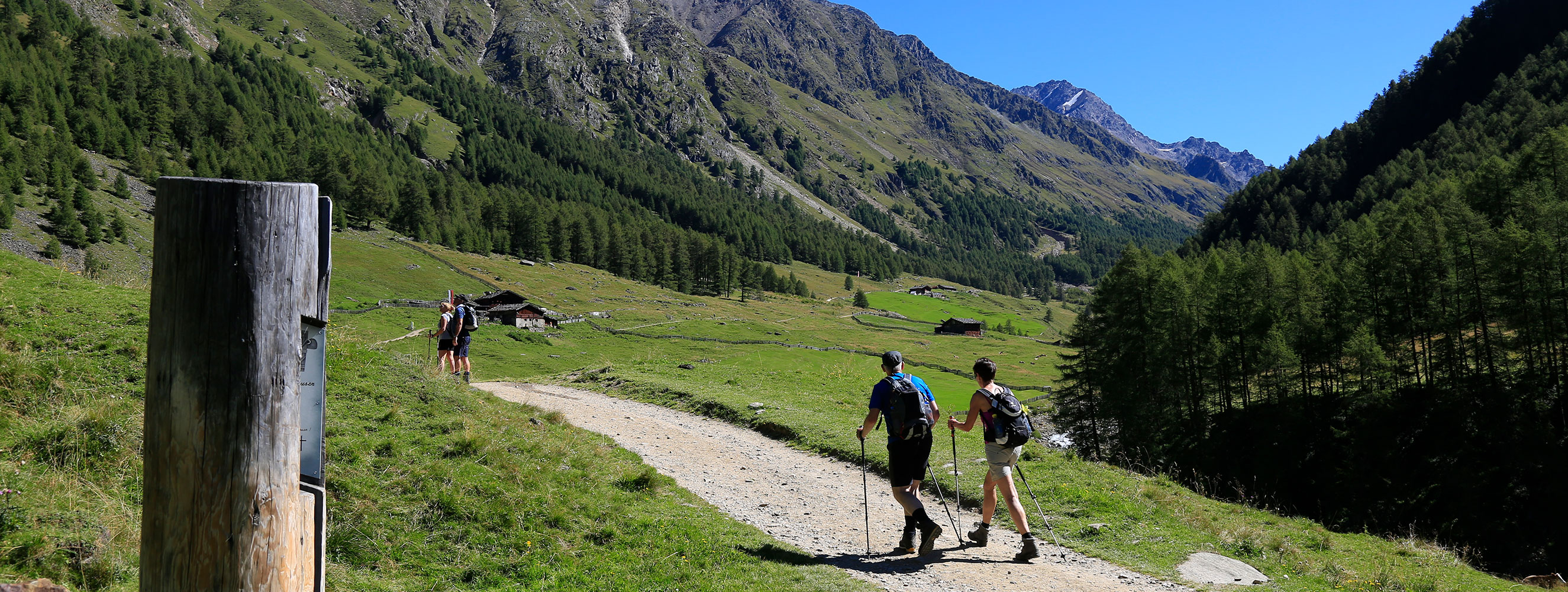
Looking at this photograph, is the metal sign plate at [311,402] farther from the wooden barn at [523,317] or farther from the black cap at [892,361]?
the wooden barn at [523,317]

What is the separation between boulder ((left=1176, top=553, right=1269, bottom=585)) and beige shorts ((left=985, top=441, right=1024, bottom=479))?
261 centimetres

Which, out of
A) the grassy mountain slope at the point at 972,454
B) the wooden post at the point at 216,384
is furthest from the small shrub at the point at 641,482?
the wooden post at the point at 216,384

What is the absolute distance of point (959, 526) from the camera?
11.5 metres

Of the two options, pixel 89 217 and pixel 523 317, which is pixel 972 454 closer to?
pixel 523 317

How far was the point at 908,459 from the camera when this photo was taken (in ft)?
31.9

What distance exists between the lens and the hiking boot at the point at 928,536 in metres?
9.53

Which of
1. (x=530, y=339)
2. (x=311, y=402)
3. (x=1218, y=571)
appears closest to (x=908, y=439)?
(x=1218, y=571)

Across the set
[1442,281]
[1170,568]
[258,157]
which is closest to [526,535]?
[1170,568]

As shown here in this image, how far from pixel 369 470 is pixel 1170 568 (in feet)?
35.1

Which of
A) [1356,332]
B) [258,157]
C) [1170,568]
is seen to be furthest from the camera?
[258,157]

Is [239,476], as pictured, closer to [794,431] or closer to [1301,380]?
[794,431]

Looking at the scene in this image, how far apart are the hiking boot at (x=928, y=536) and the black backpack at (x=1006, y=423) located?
4.69 ft

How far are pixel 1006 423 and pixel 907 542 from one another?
2144 mm

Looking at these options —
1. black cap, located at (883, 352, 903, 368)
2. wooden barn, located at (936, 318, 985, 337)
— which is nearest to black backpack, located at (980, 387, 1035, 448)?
black cap, located at (883, 352, 903, 368)
